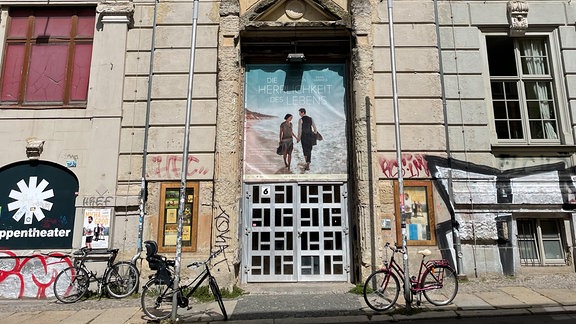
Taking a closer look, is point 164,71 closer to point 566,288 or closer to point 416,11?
point 416,11

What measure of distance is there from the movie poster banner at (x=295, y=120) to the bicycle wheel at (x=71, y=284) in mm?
4739

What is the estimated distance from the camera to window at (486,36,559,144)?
1062cm

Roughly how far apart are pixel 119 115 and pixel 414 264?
8820mm

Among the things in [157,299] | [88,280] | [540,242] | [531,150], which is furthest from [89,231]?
[531,150]

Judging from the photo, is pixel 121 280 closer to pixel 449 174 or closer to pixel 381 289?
pixel 381 289

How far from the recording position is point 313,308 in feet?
25.8

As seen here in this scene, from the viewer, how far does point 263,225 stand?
1035 cm

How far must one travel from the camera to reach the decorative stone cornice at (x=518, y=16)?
1078 cm

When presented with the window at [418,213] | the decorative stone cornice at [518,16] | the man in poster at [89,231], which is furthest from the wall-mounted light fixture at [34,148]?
the decorative stone cornice at [518,16]

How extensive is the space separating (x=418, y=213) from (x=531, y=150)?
3635 millimetres

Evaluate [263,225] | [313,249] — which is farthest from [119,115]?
[313,249]

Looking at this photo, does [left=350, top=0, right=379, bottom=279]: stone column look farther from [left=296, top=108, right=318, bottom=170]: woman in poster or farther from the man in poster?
the man in poster

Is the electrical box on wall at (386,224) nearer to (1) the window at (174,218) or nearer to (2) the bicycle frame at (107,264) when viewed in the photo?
(1) the window at (174,218)

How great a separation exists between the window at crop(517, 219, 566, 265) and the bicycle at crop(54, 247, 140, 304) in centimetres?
1009
